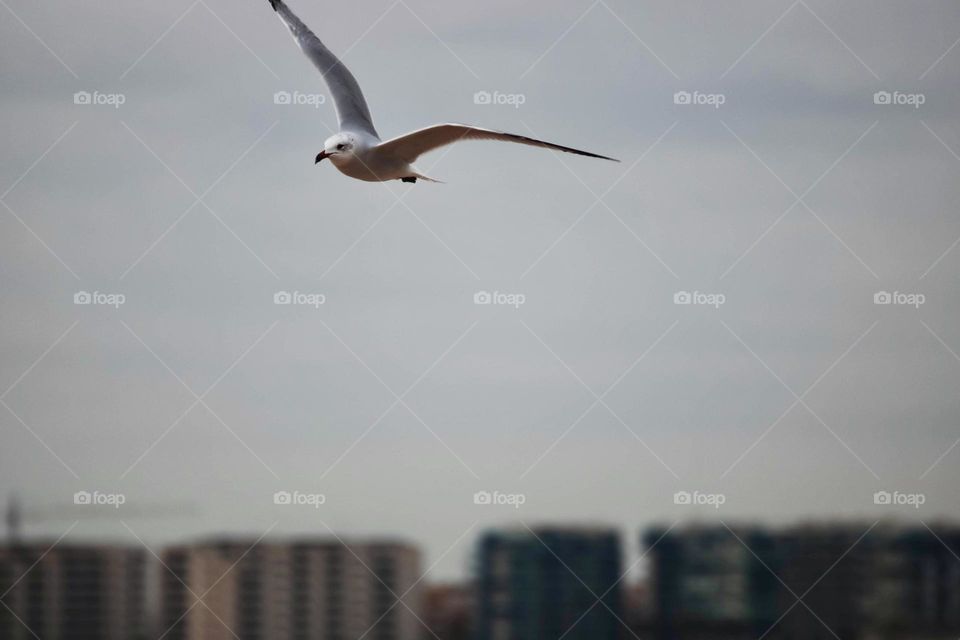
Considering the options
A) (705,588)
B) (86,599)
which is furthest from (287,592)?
(705,588)

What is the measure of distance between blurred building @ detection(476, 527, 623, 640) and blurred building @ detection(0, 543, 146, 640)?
277 cm

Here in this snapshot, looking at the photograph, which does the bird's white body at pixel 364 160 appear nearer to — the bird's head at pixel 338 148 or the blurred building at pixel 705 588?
the bird's head at pixel 338 148

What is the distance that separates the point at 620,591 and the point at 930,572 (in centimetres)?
233

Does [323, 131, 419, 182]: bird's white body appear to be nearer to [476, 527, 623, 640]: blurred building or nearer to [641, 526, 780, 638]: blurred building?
[476, 527, 623, 640]: blurred building

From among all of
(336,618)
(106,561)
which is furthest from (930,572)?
(106,561)

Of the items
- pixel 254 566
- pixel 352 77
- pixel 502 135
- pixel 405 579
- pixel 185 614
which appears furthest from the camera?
pixel 254 566

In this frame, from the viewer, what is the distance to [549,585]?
1131 cm

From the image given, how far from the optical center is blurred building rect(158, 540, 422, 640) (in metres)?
10.3

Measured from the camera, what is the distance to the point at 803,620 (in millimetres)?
11016

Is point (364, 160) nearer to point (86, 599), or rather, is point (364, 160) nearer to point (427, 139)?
point (427, 139)

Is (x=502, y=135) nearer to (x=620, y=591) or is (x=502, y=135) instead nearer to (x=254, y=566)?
(x=620, y=591)

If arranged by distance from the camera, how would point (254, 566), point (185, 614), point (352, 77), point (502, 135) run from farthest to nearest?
point (254, 566), point (185, 614), point (352, 77), point (502, 135)

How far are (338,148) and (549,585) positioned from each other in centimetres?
677

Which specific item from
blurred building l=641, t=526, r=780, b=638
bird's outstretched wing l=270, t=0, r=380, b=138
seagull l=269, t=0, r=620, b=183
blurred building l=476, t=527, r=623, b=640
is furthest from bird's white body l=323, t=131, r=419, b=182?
blurred building l=641, t=526, r=780, b=638
